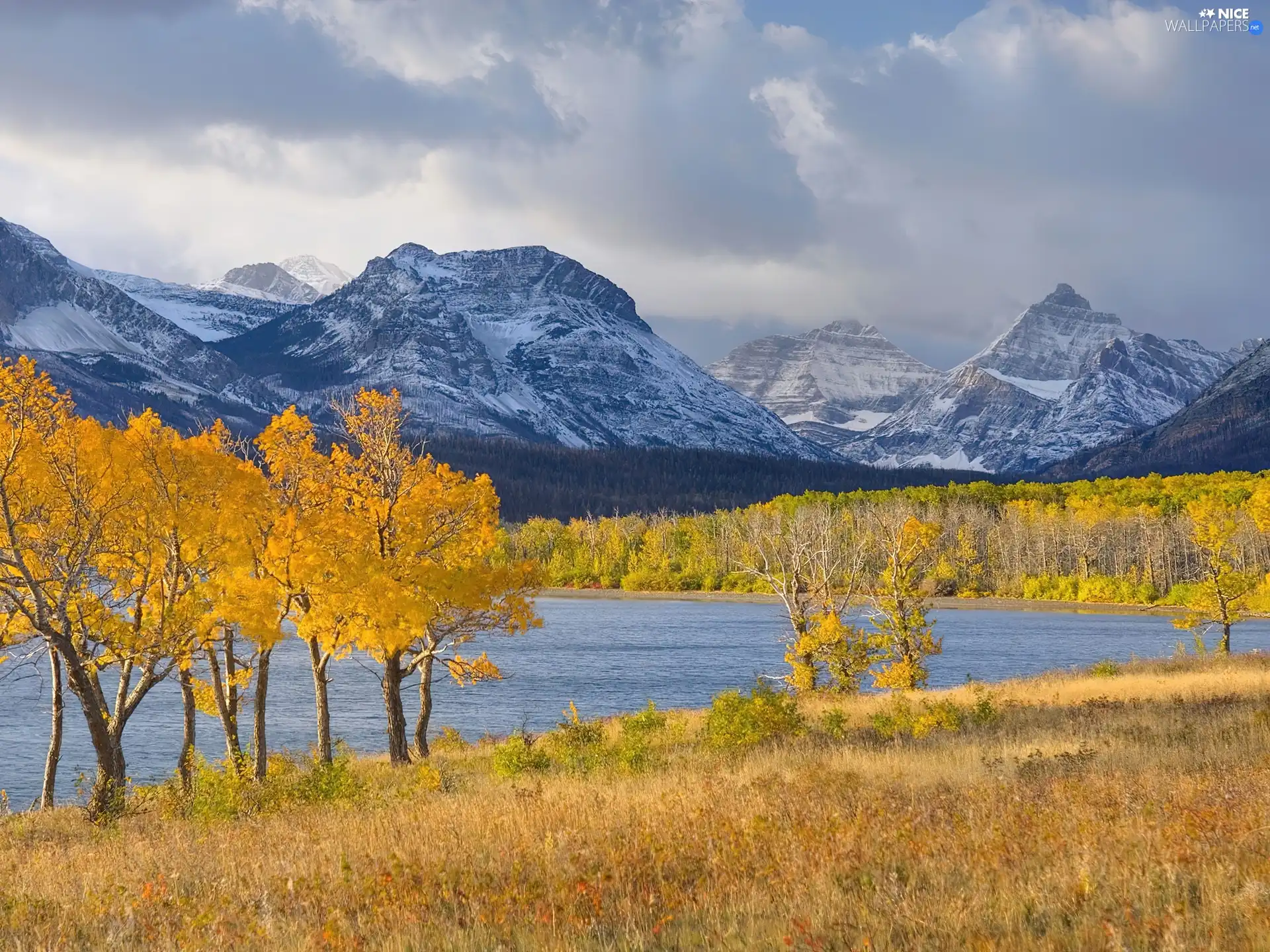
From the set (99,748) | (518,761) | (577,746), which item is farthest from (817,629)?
(99,748)

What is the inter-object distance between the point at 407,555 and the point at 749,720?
1049cm

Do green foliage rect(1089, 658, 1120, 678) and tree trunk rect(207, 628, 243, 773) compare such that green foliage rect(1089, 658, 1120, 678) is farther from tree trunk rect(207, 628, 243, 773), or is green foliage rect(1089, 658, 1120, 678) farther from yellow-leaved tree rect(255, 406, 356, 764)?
tree trunk rect(207, 628, 243, 773)

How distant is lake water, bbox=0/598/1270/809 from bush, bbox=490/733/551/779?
9.50 meters

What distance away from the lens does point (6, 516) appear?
1917 cm

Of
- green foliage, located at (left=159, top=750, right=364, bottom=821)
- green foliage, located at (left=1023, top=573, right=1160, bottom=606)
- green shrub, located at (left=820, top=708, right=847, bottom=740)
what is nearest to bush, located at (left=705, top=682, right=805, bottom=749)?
green shrub, located at (left=820, top=708, right=847, bottom=740)

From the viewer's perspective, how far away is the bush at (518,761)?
69.5 ft

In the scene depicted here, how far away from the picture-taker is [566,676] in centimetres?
6644

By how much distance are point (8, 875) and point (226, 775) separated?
5.03 metres

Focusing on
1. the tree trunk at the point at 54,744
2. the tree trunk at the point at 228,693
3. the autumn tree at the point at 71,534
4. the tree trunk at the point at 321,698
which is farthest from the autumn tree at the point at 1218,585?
the tree trunk at the point at 54,744

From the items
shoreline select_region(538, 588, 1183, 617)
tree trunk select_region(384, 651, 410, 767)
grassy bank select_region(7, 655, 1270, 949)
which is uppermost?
grassy bank select_region(7, 655, 1270, 949)

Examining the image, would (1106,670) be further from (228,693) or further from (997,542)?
(997,542)

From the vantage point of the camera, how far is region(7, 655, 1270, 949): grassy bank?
732 cm

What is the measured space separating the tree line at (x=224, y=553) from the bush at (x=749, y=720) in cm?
826

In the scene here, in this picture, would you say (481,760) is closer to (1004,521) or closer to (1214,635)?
(1214,635)
